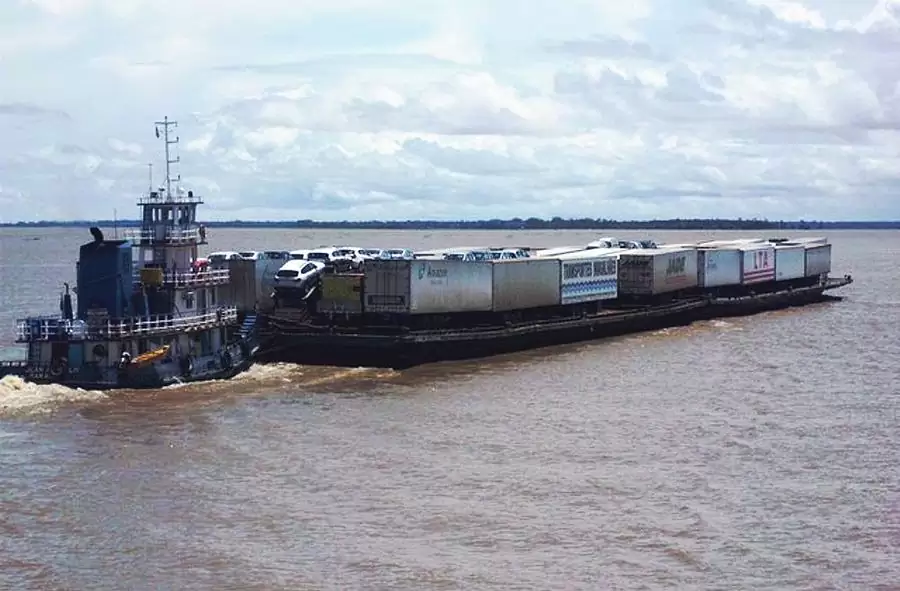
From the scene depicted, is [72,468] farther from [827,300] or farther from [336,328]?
[827,300]

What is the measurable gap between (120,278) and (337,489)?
14519 mm

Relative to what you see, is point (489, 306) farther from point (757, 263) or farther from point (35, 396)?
point (757, 263)

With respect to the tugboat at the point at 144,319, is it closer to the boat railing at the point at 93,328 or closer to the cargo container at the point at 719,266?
the boat railing at the point at 93,328

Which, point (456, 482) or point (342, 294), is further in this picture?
point (342, 294)

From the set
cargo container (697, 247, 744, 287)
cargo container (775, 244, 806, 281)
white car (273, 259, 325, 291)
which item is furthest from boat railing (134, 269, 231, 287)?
cargo container (775, 244, 806, 281)

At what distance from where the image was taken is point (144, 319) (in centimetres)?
3778

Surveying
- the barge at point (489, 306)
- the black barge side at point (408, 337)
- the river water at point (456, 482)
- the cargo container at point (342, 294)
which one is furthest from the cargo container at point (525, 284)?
the cargo container at point (342, 294)

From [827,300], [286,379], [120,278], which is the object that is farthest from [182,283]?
[827,300]

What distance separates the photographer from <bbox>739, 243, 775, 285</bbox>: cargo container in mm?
71512

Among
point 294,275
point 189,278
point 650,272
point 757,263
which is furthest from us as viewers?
point 757,263

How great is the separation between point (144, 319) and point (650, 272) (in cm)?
3117

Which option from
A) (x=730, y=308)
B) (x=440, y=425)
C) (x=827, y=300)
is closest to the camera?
(x=440, y=425)

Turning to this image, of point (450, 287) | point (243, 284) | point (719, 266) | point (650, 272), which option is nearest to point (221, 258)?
point (243, 284)

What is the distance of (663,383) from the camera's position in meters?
42.6
